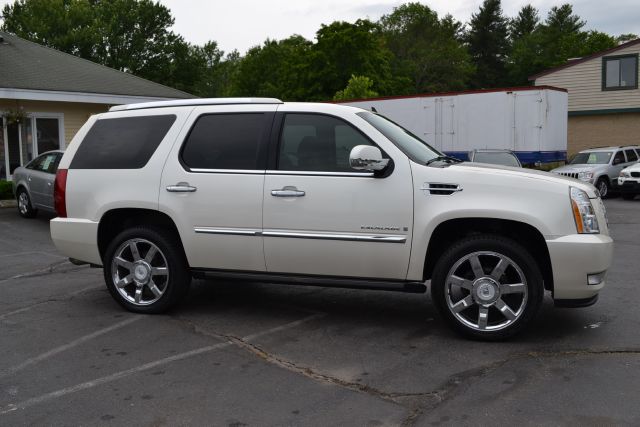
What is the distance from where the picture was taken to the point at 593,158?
20.8 meters

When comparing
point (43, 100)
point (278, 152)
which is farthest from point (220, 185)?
point (43, 100)

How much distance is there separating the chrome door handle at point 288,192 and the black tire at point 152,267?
1158 mm

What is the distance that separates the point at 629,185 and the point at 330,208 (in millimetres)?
16465

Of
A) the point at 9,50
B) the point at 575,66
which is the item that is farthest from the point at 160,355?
the point at 575,66

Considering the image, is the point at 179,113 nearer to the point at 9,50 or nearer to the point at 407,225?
the point at 407,225

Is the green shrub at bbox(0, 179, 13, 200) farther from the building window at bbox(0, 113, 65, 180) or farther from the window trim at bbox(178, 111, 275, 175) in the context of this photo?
the window trim at bbox(178, 111, 275, 175)

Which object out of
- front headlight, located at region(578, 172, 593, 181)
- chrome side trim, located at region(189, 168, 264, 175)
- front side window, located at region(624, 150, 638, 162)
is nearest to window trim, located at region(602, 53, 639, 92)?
front side window, located at region(624, 150, 638, 162)

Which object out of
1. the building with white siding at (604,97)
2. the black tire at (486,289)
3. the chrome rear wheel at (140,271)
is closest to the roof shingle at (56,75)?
the chrome rear wheel at (140,271)

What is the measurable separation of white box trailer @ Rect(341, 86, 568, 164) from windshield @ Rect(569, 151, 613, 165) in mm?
1262

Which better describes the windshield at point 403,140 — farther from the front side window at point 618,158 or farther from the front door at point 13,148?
the front side window at point 618,158

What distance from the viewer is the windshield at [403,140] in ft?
18.1

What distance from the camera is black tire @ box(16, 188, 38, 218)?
46.5 feet

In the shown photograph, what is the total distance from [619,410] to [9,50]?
74.0ft

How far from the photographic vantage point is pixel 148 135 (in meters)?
6.20
